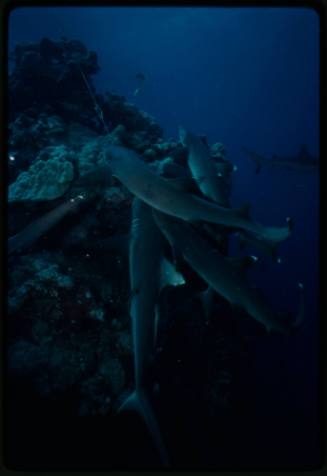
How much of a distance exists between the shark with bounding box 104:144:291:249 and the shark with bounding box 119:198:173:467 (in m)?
0.34

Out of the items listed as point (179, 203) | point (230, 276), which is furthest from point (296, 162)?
point (179, 203)

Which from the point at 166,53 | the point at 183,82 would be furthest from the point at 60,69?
the point at 183,82

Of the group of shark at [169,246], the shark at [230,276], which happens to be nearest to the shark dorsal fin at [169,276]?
the group of shark at [169,246]

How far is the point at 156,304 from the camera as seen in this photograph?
3.10 metres

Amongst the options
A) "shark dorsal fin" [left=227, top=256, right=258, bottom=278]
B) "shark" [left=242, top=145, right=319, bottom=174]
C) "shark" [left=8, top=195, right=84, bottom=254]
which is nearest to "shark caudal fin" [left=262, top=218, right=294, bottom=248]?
"shark dorsal fin" [left=227, top=256, right=258, bottom=278]

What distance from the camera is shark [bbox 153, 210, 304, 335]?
3627 millimetres

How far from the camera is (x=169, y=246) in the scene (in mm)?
3613

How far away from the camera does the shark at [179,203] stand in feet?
10.5

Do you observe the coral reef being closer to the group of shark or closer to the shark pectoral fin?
the group of shark

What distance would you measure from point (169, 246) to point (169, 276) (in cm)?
50

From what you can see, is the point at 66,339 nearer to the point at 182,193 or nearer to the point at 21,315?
the point at 21,315

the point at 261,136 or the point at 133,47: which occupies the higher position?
the point at 133,47

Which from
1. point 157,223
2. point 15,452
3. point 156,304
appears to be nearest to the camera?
point 15,452

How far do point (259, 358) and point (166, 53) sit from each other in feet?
218
